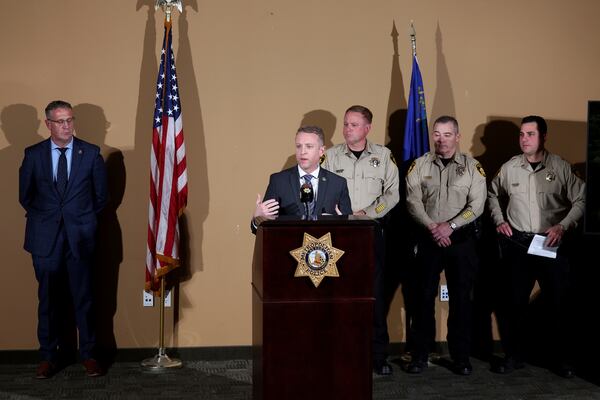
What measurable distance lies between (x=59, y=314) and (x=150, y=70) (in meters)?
1.93

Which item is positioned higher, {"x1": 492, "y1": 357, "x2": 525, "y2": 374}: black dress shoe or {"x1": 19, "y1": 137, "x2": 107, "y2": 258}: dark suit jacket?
{"x1": 19, "y1": 137, "x2": 107, "y2": 258}: dark suit jacket

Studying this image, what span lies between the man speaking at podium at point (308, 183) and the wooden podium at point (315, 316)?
0.56 m

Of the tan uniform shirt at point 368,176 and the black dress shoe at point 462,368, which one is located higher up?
the tan uniform shirt at point 368,176

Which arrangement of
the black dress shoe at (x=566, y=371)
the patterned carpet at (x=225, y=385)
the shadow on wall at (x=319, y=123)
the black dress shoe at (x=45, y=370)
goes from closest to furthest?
1. the patterned carpet at (x=225, y=385)
2. the black dress shoe at (x=45, y=370)
3. the black dress shoe at (x=566, y=371)
4. the shadow on wall at (x=319, y=123)

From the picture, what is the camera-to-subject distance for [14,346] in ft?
18.9

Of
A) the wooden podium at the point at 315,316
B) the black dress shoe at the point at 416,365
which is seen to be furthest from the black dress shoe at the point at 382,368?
the wooden podium at the point at 315,316

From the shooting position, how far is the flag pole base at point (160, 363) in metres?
5.61

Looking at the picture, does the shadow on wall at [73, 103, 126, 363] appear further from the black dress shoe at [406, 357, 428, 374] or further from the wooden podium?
the wooden podium

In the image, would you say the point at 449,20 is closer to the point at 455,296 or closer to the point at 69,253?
the point at 455,296

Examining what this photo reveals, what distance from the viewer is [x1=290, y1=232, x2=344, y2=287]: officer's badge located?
11.5 feet

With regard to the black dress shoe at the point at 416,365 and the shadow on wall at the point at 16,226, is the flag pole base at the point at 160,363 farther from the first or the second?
the black dress shoe at the point at 416,365

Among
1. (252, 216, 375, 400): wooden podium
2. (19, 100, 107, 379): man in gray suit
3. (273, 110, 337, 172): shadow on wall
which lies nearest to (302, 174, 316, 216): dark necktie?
(252, 216, 375, 400): wooden podium

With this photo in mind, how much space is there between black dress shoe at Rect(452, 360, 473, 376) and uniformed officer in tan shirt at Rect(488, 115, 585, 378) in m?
0.22

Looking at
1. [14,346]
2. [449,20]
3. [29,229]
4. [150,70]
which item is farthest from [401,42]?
[14,346]
